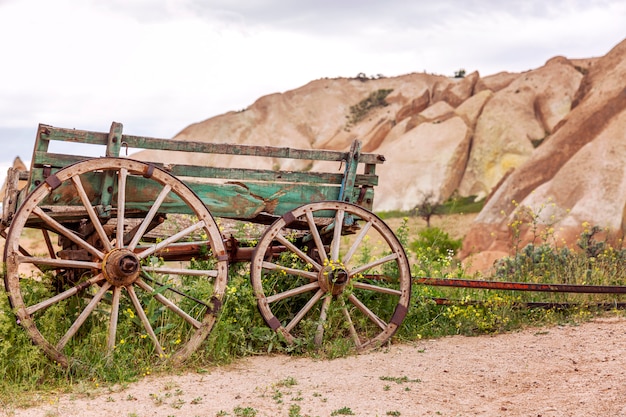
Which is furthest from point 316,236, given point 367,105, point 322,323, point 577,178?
point 367,105

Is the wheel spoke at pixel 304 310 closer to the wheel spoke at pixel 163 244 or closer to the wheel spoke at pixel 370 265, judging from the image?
the wheel spoke at pixel 370 265

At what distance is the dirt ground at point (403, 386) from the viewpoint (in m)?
4.99

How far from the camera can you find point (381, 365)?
6188mm

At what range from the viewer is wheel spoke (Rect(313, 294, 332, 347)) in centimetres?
654

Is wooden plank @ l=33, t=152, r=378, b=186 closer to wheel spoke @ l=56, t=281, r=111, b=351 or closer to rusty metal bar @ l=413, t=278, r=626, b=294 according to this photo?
wheel spoke @ l=56, t=281, r=111, b=351

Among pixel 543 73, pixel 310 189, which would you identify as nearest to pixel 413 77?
pixel 543 73

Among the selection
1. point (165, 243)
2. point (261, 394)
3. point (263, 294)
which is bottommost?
point (261, 394)

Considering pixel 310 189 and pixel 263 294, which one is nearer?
pixel 263 294

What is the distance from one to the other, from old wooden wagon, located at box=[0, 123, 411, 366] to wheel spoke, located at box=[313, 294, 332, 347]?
1 cm

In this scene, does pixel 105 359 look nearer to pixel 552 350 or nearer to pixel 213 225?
pixel 213 225

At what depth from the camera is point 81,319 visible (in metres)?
5.62

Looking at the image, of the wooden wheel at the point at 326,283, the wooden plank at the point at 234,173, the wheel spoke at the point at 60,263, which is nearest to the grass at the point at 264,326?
the wooden wheel at the point at 326,283

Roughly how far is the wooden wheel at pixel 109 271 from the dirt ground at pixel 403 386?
458 millimetres

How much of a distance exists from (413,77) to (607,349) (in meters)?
41.0
